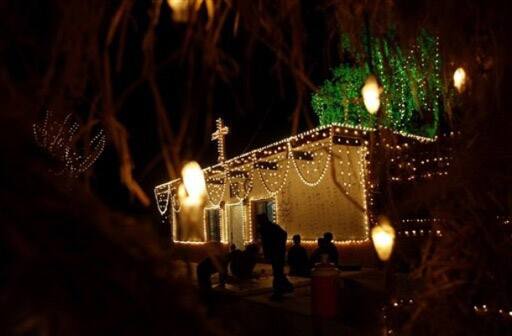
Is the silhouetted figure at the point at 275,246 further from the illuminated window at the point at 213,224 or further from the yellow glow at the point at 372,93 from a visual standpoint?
the illuminated window at the point at 213,224

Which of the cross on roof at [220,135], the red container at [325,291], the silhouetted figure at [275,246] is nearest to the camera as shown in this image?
the red container at [325,291]

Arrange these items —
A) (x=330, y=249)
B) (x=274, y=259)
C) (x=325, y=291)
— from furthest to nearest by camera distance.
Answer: (x=330, y=249) → (x=274, y=259) → (x=325, y=291)

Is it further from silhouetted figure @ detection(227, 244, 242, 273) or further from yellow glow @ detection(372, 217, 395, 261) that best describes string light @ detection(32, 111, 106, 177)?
silhouetted figure @ detection(227, 244, 242, 273)

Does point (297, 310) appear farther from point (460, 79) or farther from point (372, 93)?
point (460, 79)

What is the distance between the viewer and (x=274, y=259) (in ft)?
31.7

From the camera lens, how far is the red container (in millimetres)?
7750

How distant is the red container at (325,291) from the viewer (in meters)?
7.75

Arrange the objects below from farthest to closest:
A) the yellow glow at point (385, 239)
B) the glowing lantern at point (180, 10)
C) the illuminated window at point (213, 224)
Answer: the illuminated window at point (213, 224) < the yellow glow at point (385, 239) < the glowing lantern at point (180, 10)

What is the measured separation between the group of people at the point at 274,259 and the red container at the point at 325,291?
0.48 meters

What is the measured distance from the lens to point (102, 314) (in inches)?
74.5

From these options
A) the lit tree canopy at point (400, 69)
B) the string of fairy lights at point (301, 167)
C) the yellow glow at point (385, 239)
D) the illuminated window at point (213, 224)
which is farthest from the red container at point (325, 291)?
the illuminated window at point (213, 224)

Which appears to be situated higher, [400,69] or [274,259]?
[400,69]

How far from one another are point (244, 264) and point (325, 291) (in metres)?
4.65

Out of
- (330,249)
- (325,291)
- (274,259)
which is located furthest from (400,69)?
(330,249)
